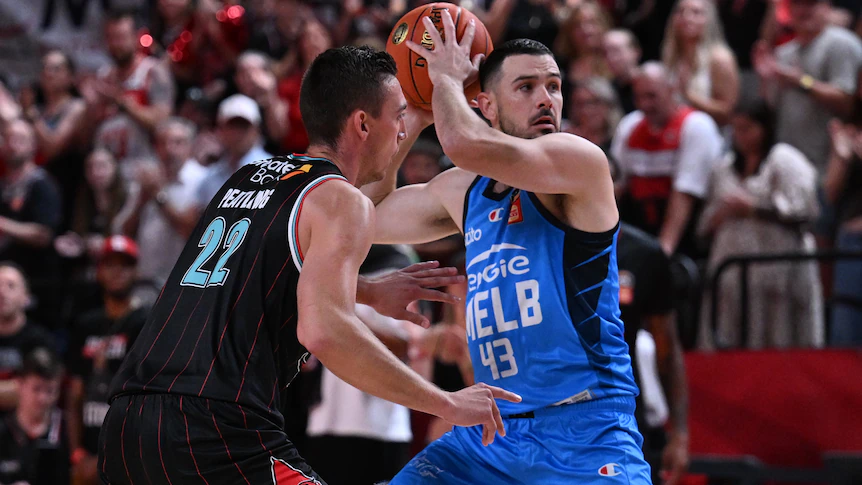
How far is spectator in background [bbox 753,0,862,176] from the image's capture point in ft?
27.7

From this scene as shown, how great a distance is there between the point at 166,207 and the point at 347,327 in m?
6.90

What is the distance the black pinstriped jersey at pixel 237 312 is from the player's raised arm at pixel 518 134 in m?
0.68

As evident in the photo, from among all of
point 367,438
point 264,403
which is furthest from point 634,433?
point 367,438

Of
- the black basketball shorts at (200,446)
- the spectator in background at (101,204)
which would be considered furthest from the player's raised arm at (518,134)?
the spectator in background at (101,204)

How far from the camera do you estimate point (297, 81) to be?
1086cm

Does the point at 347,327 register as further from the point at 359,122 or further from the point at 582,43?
the point at 582,43

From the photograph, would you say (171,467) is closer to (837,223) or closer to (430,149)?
(430,149)

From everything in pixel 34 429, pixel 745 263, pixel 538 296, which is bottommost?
pixel 34 429

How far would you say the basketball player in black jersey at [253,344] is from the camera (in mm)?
3373

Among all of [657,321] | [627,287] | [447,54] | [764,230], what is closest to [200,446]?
[447,54]

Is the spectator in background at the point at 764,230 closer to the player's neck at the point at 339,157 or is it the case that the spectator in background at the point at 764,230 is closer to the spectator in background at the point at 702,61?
the spectator in background at the point at 702,61

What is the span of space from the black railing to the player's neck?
438 cm

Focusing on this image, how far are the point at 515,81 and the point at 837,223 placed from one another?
4.63 meters

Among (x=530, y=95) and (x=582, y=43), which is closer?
(x=530, y=95)
